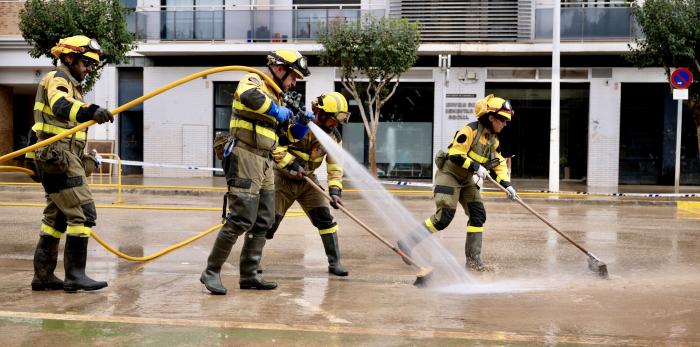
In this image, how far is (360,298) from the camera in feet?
18.5

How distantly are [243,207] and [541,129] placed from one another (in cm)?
1894

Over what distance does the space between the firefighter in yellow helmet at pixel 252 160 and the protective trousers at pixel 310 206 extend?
2.18 feet

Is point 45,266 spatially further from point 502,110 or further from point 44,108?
point 502,110

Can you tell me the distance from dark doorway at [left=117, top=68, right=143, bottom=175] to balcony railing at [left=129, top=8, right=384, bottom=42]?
5.81ft

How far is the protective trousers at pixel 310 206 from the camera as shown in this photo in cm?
661

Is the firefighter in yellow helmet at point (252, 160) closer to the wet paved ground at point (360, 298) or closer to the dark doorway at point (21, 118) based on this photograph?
the wet paved ground at point (360, 298)

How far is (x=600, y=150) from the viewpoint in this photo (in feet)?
72.1

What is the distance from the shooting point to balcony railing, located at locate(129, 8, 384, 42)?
22.5m

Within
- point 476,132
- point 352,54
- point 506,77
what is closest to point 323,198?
point 476,132

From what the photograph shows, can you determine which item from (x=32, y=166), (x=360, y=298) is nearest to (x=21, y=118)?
(x=32, y=166)

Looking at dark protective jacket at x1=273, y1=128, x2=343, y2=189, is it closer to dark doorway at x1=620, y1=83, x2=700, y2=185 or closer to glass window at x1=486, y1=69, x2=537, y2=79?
glass window at x1=486, y1=69, x2=537, y2=79

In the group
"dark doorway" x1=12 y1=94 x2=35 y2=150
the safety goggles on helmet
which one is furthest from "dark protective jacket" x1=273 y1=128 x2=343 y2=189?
"dark doorway" x1=12 y1=94 x2=35 y2=150

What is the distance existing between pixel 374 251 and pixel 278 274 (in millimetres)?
1831

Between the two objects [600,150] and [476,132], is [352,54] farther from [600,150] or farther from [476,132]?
[476,132]
